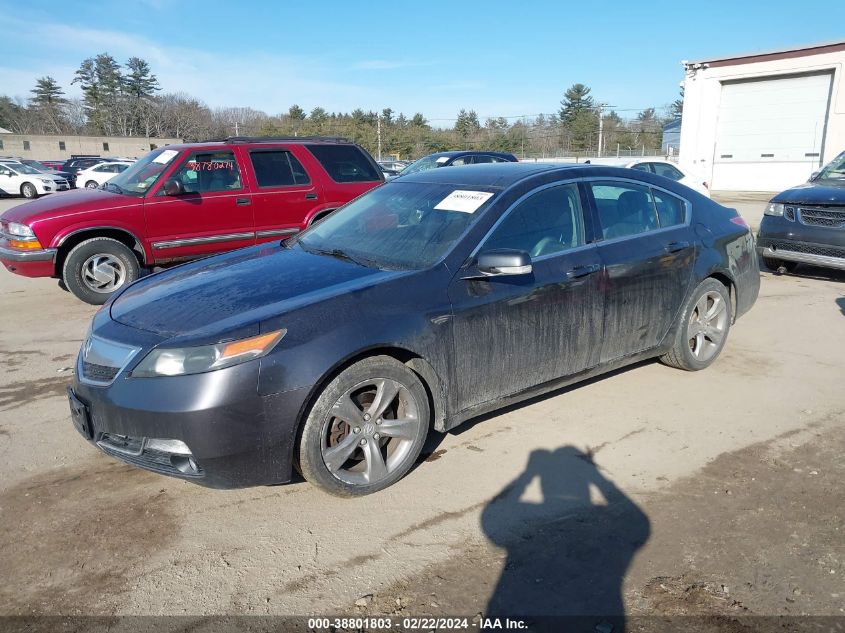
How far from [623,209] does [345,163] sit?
5190mm

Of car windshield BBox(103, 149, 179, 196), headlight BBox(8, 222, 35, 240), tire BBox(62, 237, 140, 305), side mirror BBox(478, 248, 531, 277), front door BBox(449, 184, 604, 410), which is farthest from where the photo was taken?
car windshield BBox(103, 149, 179, 196)

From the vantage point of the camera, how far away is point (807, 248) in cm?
806

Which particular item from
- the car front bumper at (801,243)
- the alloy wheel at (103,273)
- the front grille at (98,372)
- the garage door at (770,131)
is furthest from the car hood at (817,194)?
the garage door at (770,131)

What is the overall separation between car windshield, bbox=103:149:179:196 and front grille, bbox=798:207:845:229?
307 inches

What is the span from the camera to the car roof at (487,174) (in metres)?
4.10

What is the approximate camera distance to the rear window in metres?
8.66

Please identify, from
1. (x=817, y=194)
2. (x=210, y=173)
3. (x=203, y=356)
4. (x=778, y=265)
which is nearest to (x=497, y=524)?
(x=203, y=356)

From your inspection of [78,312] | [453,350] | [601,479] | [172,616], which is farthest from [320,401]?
[78,312]

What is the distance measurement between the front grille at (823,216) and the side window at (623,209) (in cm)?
450

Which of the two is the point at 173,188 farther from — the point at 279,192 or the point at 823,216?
the point at 823,216

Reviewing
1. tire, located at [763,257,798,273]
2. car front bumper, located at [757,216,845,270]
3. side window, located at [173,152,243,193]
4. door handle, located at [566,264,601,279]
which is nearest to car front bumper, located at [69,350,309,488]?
door handle, located at [566,264,601,279]

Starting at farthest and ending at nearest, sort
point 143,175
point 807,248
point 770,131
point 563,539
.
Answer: point 770,131 < point 807,248 < point 143,175 < point 563,539

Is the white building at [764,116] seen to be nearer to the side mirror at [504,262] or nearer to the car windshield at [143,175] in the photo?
the car windshield at [143,175]

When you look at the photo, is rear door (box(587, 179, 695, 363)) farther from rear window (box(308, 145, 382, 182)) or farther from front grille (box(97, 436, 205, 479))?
rear window (box(308, 145, 382, 182))
